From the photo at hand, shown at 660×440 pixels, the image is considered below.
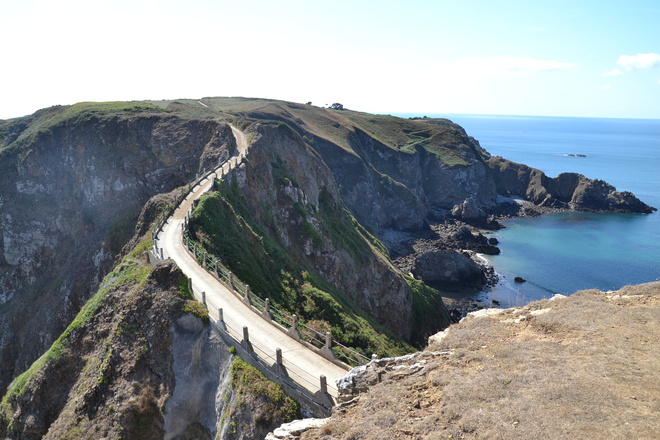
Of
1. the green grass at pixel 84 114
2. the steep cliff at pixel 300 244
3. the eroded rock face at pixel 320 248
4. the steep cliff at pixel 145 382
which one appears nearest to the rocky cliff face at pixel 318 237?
the eroded rock face at pixel 320 248

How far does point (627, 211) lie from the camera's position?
374 feet

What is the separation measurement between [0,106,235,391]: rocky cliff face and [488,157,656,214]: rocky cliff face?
4150 inches

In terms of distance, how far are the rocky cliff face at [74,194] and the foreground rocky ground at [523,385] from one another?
1373 inches

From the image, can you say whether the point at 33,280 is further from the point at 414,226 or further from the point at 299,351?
the point at 414,226

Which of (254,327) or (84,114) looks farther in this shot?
(84,114)

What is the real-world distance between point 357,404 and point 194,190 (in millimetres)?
32605

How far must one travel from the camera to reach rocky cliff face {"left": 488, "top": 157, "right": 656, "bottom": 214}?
4569 inches

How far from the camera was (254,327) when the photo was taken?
20531 millimetres

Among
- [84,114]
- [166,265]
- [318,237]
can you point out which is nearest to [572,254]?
[318,237]

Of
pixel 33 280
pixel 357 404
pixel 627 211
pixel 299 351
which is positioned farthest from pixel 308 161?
pixel 627 211

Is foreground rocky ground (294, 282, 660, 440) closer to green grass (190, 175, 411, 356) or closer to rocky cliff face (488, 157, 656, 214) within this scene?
green grass (190, 175, 411, 356)

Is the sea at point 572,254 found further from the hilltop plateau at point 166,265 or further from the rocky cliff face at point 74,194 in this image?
the rocky cliff face at point 74,194

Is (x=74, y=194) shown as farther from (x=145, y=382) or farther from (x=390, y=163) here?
(x=390, y=163)

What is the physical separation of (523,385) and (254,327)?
12369 mm
